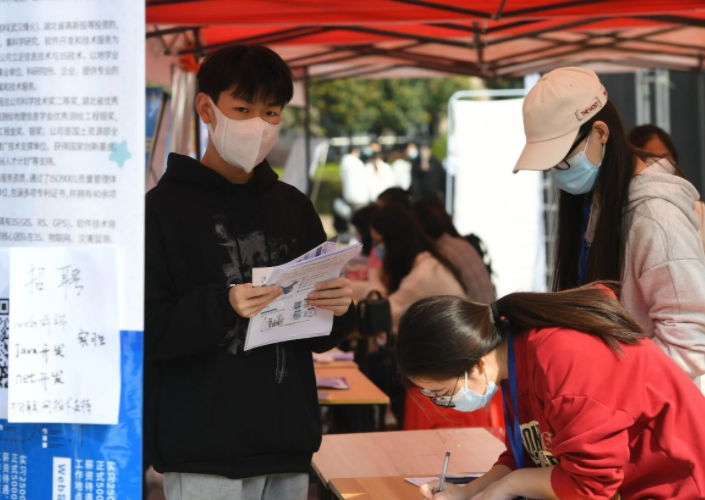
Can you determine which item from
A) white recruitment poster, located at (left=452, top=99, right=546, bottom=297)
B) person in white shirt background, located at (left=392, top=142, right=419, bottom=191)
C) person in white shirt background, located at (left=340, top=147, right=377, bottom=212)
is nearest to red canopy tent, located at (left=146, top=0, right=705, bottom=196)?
white recruitment poster, located at (left=452, top=99, right=546, bottom=297)

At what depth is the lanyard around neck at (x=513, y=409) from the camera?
190 centimetres

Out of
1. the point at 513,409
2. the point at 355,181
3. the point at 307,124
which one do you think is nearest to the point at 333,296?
the point at 513,409

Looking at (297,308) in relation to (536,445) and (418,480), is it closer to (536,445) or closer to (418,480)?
(536,445)

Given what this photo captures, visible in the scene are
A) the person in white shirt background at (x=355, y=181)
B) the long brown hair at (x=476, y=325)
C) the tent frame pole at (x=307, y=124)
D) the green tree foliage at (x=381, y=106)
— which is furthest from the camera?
the green tree foliage at (x=381, y=106)

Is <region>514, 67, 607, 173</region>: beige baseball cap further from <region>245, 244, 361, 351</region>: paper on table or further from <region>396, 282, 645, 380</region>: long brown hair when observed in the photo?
<region>245, 244, 361, 351</region>: paper on table

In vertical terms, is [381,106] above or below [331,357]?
above

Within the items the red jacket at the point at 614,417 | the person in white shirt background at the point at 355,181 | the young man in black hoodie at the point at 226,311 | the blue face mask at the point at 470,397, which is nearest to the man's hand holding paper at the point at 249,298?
the young man in black hoodie at the point at 226,311

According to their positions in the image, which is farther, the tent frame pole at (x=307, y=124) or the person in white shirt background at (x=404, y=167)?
the person in white shirt background at (x=404, y=167)

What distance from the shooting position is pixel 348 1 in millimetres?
3801

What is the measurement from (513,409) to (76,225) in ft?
3.36

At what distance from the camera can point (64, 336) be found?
1.54 metres

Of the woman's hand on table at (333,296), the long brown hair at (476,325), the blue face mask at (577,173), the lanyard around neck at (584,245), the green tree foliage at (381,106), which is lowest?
the long brown hair at (476,325)

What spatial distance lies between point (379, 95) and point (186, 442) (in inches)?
757

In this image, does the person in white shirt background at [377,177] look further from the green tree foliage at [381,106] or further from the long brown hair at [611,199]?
the long brown hair at [611,199]
